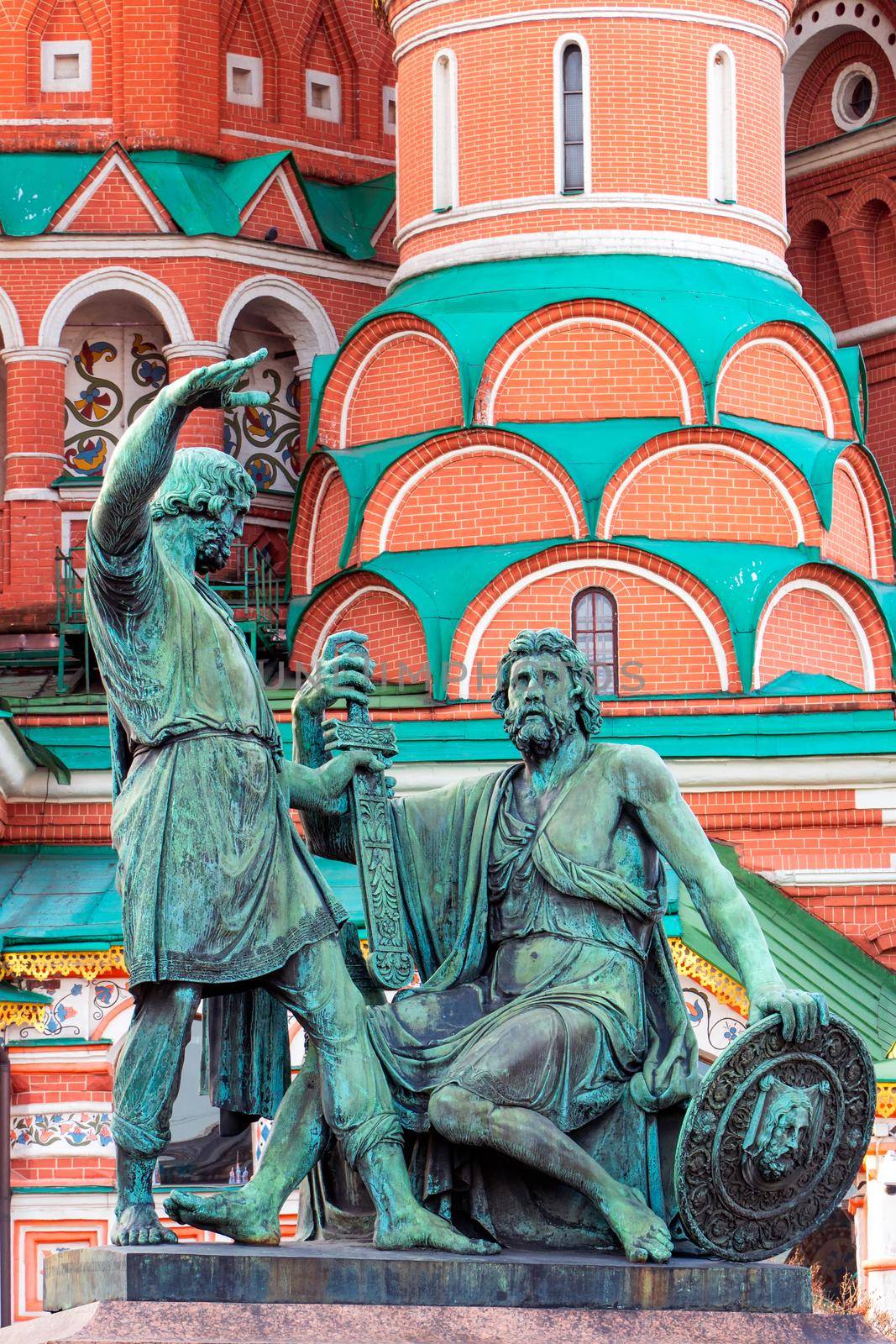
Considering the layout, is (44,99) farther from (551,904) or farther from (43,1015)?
(551,904)

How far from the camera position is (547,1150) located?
895cm

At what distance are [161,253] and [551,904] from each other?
794 inches

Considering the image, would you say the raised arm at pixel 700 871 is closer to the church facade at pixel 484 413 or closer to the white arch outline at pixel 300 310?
the church facade at pixel 484 413

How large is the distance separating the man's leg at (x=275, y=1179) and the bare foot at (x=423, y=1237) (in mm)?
292

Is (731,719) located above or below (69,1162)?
above

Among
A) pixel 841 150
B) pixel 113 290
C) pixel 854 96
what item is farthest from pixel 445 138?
pixel 854 96

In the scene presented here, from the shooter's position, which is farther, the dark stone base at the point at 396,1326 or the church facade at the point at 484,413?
the church facade at the point at 484,413

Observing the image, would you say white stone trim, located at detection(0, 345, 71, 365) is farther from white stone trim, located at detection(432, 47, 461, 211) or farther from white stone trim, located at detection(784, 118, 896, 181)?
white stone trim, located at detection(784, 118, 896, 181)

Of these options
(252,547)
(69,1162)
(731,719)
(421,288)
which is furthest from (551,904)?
(252,547)

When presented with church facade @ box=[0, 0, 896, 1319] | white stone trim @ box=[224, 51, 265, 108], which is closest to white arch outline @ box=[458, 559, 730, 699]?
church facade @ box=[0, 0, 896, 1319]

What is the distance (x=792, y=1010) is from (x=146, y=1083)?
1591 millimetres

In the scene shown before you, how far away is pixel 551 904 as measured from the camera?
9414mm

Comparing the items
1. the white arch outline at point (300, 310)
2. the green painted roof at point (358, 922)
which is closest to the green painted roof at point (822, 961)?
the green painted roof at point (358, 922)

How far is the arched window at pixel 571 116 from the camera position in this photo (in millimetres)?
26328
